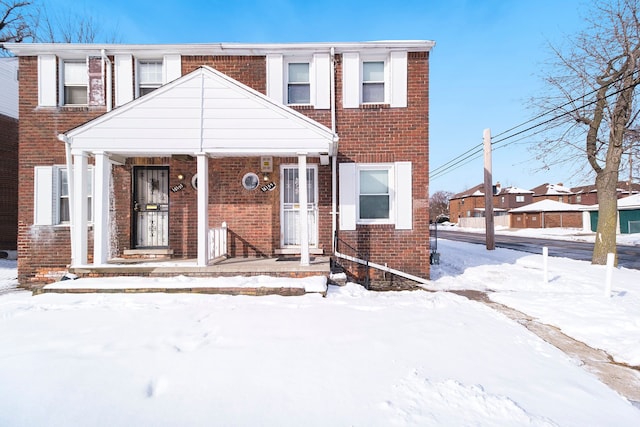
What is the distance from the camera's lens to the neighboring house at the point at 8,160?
1220 centimetres

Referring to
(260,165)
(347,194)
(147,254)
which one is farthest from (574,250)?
(147,254)

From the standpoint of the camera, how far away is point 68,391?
103 inches

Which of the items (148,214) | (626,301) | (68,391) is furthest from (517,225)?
(68,391)

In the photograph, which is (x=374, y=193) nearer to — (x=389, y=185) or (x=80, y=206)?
(x=389, y=185)

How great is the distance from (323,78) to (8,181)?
1334cm

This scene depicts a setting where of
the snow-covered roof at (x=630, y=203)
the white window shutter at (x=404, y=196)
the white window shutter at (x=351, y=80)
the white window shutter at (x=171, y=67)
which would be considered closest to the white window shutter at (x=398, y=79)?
the white window shutter at (x=351, y=80)

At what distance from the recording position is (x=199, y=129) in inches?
253

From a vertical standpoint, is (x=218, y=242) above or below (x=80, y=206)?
below

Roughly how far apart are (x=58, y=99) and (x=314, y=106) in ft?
21.8

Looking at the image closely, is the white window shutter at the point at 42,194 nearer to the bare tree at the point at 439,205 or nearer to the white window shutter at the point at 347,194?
the white window shutter at the point at 347,194

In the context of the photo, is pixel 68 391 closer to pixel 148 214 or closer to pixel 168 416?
pixel 168 416

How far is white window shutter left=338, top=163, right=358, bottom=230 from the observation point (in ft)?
25.8

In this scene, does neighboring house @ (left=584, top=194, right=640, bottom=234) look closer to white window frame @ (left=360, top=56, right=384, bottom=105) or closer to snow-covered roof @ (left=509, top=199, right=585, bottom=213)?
snow-covered roof @ (left=509, top=199, right=585, bottom=213)

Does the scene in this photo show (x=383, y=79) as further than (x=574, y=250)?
No
